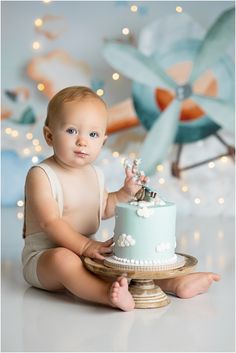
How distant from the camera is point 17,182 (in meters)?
3.65

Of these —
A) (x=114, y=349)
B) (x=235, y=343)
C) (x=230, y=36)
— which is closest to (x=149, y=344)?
(x=114, y=349)

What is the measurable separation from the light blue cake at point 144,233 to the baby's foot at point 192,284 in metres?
0.14

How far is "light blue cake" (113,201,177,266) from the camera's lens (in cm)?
168

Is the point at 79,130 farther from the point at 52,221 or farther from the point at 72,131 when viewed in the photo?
the point at 52,221

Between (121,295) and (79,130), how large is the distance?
469 millimetres

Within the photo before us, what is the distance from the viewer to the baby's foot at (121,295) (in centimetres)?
161

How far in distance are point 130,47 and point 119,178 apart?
687mm

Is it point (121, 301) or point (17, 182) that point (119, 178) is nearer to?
point (17, 182)

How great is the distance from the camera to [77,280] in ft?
5.64

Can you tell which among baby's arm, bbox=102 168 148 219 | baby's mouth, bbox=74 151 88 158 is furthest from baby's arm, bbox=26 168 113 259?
baby's arm, bbox=102 168 148 219

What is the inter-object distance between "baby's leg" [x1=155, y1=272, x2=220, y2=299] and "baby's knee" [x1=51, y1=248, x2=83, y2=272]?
10.3 inches

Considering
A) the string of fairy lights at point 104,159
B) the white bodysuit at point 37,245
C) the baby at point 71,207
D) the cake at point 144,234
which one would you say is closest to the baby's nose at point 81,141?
the baby at point 71,207

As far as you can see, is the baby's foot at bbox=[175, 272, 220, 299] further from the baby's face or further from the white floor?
the baby's face

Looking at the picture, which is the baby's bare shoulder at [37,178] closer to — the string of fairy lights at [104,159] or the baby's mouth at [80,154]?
the baby's mouth at [80,154]
